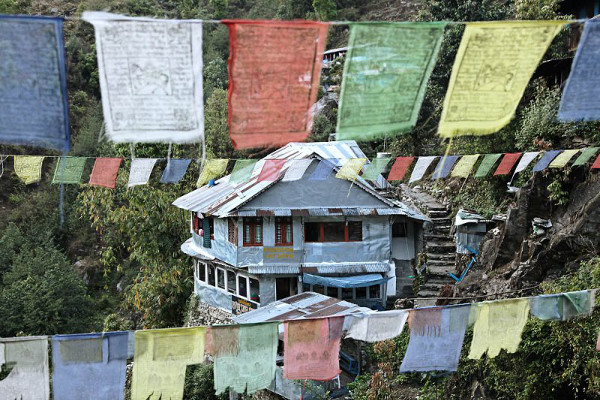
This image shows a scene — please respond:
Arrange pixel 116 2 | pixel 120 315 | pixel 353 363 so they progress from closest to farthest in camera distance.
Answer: pixel 353 363 → pixel 120 315 → pixel 116 2

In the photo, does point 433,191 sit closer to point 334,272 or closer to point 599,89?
point 334,272

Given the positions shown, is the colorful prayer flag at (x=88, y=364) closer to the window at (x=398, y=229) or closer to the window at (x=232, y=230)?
the window at (x=232, y=230)

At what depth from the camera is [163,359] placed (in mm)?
6195

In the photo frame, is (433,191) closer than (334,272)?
No

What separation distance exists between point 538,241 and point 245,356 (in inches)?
323

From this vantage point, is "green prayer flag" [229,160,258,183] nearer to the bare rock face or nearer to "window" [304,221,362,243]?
the bare rock face

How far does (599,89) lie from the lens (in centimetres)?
561

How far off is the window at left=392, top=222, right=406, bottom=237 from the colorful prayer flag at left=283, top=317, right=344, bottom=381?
12266 millimetres

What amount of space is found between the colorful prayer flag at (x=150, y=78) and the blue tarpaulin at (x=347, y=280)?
11.9 m

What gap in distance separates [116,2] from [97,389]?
4128 cm

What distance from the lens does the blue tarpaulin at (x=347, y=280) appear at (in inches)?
653

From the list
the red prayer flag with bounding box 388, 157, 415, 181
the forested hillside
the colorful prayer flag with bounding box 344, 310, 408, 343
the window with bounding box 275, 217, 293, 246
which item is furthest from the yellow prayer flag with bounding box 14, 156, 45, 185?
the window with bounding box 275, 217, 293, 246

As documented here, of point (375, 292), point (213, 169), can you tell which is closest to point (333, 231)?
point (375, 292)

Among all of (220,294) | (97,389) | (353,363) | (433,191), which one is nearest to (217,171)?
(97,389)
